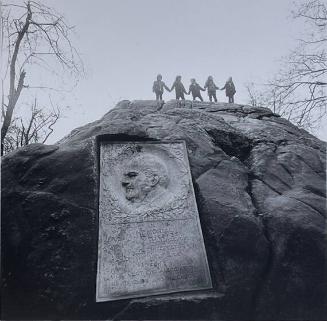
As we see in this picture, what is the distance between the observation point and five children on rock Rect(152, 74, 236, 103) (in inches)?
503

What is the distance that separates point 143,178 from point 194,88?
825cm

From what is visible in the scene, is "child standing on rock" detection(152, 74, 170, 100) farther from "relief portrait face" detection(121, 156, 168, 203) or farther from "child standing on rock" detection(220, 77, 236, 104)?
"relief portrait face" detection(121, 156, 168, 203)

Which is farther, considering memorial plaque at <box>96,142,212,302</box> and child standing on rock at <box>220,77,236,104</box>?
child standing on rock at <box>220,77,236,104</box>

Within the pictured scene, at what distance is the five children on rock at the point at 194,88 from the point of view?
503 inches

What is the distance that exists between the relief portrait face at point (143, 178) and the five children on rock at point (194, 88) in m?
7.59

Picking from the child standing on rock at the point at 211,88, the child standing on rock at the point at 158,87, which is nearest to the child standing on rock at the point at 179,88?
the child standing on rock at the point at 158,87

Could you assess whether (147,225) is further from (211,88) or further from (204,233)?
(211,88)

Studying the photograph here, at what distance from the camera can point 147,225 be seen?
486 centimetres

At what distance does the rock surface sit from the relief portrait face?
0.41 m

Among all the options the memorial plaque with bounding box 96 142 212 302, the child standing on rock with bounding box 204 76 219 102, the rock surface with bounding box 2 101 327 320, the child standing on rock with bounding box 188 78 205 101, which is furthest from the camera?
the child standing on rock with bounding box 204 76 219 102

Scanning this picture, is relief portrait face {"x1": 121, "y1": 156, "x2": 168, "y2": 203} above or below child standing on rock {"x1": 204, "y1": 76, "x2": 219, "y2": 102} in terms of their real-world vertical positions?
below

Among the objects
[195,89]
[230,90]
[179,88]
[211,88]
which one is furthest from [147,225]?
[230,90]

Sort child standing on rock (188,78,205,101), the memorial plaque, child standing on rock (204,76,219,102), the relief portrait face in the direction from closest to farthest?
the memorial plaque, the relief portrait face, child standing on rock (188,78,205,101), child standing on rock (204,76,219,102)

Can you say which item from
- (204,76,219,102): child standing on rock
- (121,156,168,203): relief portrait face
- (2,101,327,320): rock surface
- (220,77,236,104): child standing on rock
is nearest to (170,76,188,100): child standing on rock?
(204,76,219,102): child standing on rock
